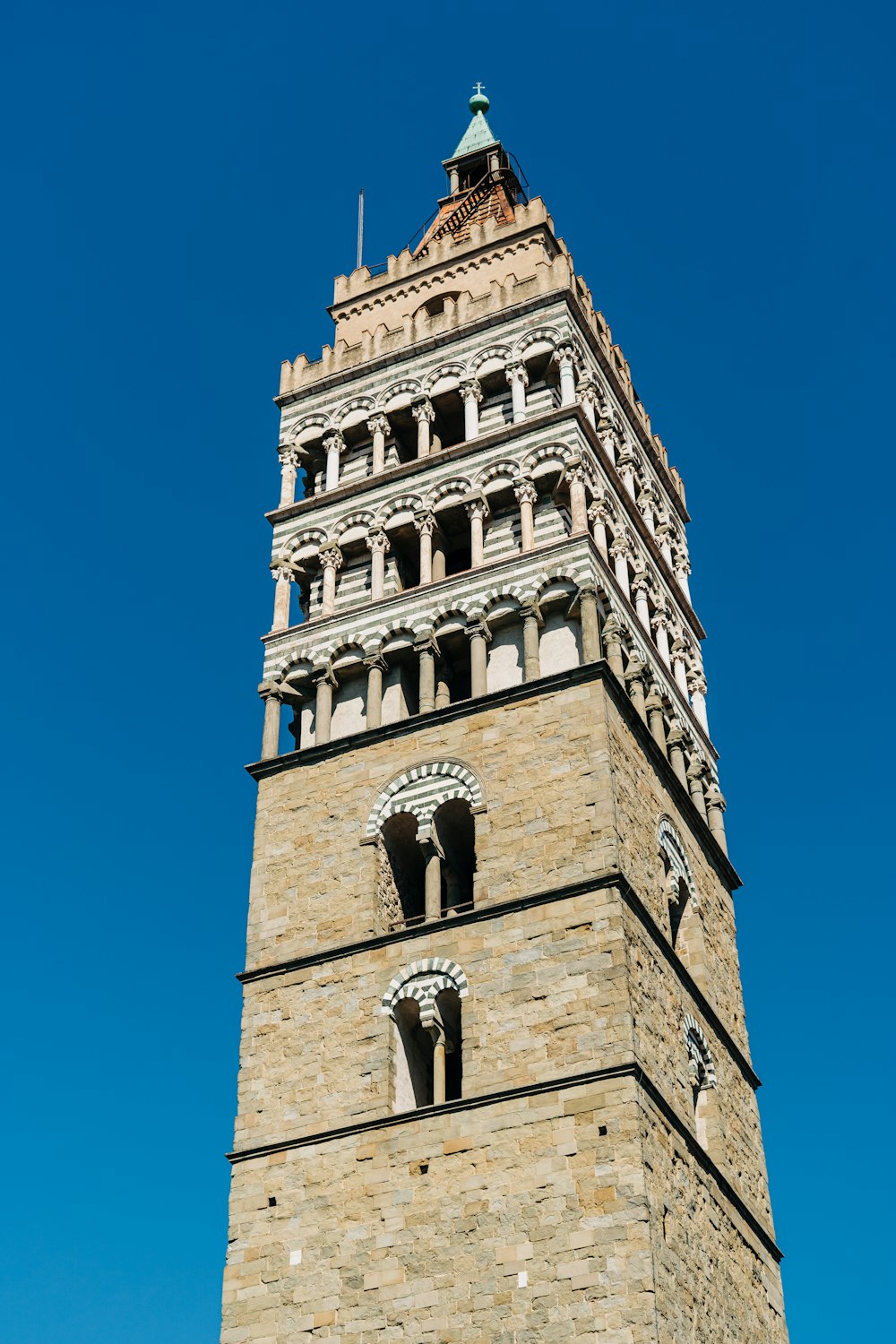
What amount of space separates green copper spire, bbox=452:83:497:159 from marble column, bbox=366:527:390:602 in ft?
45.9

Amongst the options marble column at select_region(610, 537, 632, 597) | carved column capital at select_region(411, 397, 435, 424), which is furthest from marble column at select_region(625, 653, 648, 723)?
carved column capital at select_region(411, 397, 435, 424)

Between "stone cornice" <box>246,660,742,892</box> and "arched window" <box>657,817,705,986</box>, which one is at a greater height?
"stone cornice" <box>246,660,742,892</box>

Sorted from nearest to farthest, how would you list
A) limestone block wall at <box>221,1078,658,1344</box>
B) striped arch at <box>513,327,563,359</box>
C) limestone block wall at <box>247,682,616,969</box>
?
1. limestone block wall at <box>221,1078,658,1344</box>
2. limestone block wall at <box>247,682,616,969</box>
3. striped arch at <box>513,327,563,359</box>

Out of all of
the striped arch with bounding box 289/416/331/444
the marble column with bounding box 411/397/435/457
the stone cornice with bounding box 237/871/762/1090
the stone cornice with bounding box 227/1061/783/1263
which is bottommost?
the stone cornice with bounding box 227/1061/783/1263

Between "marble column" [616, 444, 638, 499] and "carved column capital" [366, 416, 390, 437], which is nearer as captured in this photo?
"carved column capital" [366, 416, 390, 437]

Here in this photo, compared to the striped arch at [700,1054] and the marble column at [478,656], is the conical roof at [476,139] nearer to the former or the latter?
the marble column at [478,656]

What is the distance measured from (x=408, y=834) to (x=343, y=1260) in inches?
259

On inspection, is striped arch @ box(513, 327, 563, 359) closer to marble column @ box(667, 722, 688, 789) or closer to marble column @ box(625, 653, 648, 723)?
marble column @ box(625, 653, 648, 723)

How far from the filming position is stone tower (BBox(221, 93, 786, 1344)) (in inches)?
870

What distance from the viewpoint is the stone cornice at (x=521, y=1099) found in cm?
2242

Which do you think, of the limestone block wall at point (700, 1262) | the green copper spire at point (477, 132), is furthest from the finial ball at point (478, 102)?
the limestone block wall at point (700, 1262)

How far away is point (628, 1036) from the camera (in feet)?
74.2

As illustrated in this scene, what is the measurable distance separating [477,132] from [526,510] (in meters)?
16.3

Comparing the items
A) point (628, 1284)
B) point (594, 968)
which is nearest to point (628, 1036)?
point (594, 968)
